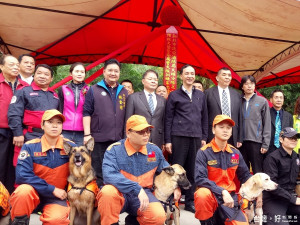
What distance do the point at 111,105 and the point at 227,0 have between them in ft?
11.8

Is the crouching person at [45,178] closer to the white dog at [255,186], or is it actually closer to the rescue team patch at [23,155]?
the rescue team patch at [23,155]

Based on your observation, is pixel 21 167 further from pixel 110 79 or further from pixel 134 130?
pixel 110 79

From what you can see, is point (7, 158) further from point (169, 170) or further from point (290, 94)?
point (290, 94)

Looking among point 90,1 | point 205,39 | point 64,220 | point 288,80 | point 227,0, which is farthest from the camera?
point 288,80

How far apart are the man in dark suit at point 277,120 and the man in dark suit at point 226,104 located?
0.77 meters

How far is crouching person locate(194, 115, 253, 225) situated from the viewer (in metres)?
3.20

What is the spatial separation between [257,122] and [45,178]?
3.13 metres

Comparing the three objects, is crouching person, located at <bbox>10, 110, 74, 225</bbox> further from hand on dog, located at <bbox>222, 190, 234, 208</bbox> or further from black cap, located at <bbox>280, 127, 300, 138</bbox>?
black cap, located at <bbox>280, 127, 300, 138</bbox>

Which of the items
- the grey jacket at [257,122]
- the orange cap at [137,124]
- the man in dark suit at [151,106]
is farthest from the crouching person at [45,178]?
the grey jacket at [257,122]

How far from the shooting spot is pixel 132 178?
10.5ft

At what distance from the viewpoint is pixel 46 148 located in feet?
10.5

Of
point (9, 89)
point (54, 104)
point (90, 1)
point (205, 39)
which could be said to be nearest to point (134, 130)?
point (54, 104)

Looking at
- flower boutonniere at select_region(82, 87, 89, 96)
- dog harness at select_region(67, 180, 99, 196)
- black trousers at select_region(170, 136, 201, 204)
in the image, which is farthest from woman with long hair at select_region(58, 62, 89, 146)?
black trousers at select_region(170, 136, 201, 204)

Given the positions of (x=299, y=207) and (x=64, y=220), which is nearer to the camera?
(x=64, y=220)
